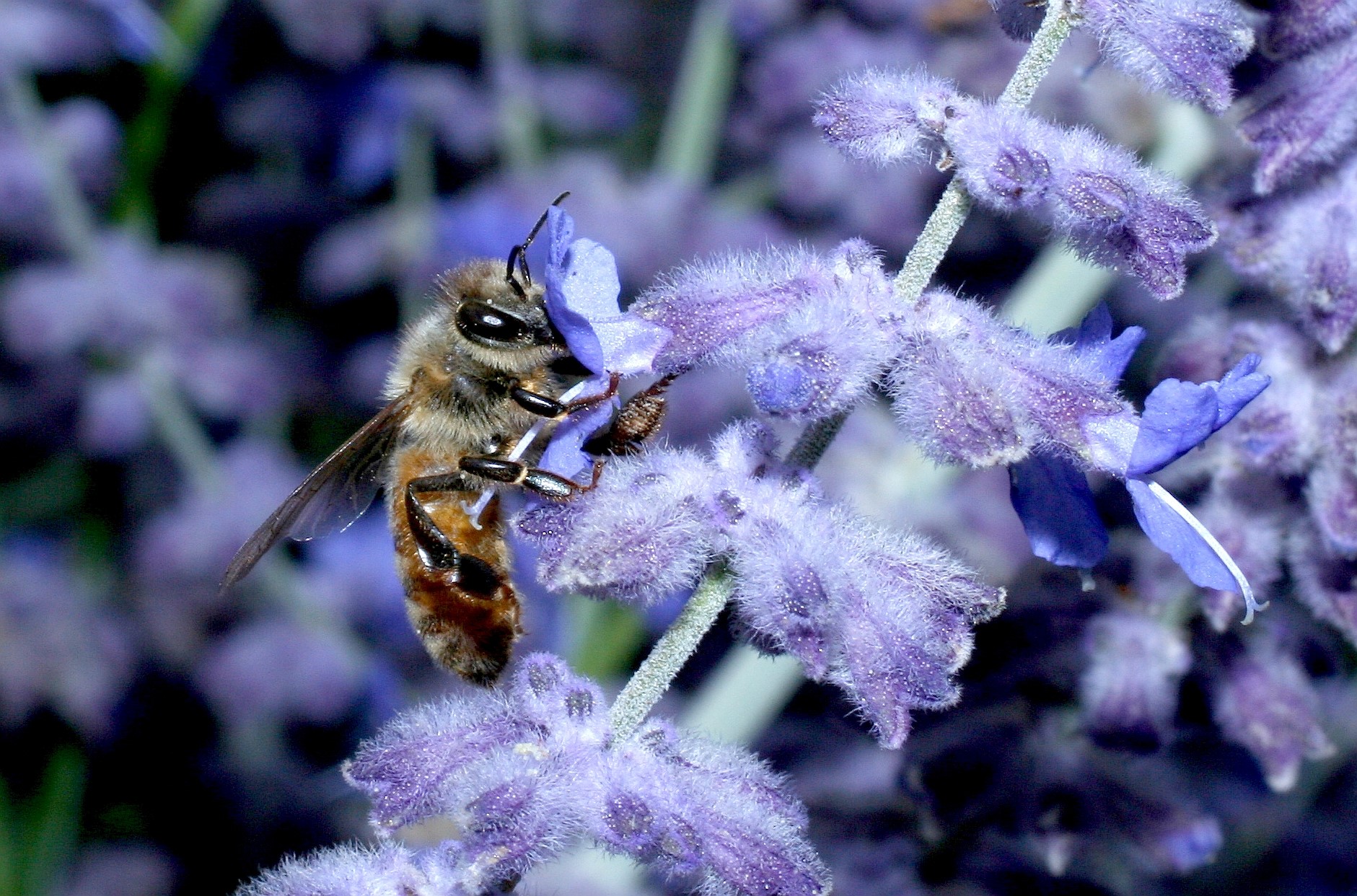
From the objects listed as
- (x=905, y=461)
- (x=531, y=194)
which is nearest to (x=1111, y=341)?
(x=905, y=461)

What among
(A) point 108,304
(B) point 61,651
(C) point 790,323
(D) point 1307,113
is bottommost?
(B) point 61,651

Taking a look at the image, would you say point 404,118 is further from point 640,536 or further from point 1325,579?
point 640,536

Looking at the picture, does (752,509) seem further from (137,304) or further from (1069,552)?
(137,304)

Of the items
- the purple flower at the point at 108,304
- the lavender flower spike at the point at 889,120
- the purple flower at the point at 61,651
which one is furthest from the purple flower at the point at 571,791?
the purple flower at the point at 108,304

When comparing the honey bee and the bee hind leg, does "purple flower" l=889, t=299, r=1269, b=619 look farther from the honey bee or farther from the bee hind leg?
the bee hind leg

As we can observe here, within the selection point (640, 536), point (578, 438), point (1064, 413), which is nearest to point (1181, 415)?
point (1064, 413)

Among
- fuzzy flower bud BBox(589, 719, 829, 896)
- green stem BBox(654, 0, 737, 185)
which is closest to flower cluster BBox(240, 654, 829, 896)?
fuzzy flower bud BBox(589, 719, 829, 896)

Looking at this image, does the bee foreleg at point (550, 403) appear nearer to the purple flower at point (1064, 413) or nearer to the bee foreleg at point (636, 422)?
the bee foreleg at point (636, 422)
